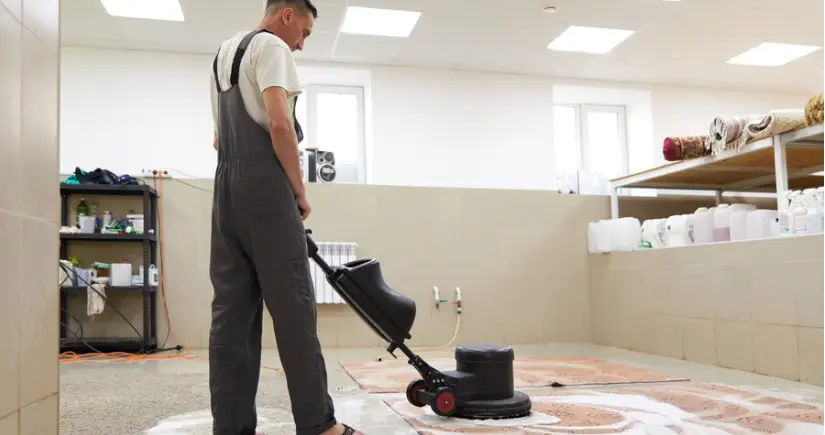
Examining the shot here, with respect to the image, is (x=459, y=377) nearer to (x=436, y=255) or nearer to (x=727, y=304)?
(x=727, y=304)

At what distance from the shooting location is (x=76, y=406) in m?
2.65

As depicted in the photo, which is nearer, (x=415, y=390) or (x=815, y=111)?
(x=415, y=390)

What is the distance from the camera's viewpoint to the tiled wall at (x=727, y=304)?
332 cm

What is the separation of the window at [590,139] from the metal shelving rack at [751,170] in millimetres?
2764

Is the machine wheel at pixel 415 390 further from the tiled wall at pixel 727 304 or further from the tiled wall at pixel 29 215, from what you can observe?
the tiled wall at pixel 727 304

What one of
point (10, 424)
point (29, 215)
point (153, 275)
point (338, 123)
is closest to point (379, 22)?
point (338, 123)

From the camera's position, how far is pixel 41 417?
4.81 feet

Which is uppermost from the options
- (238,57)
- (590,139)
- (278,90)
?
(590,139)

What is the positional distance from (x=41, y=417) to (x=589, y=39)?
6.42 meters

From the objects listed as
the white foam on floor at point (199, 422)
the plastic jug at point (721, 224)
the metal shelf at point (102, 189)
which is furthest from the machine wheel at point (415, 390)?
the metal shelf at point (102, 189)

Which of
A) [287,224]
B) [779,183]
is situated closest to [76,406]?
[287,224]

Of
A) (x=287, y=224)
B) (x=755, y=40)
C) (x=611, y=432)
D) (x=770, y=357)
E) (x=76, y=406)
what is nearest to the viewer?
(x=287, y=224)

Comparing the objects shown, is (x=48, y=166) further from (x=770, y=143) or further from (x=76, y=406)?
(x=770, y=143)

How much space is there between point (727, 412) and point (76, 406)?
242 cm
